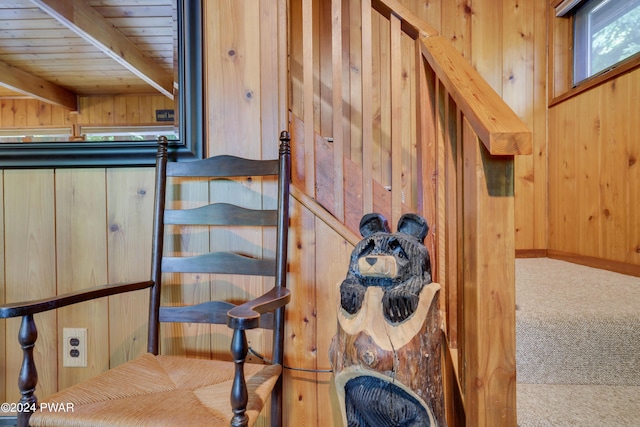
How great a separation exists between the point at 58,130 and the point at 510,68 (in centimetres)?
234

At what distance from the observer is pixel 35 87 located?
1.30 meters

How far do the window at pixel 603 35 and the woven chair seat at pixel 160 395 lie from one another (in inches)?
84.9

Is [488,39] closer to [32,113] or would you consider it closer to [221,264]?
[221,264]

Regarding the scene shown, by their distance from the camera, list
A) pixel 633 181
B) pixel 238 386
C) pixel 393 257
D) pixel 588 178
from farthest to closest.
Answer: pixel 588 178 < pixel 633 181 < pixel 393 257 < pixel 238 386

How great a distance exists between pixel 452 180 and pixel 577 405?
66 centimetres

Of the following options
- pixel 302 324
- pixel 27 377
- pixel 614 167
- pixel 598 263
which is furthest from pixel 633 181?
pixel 27 377

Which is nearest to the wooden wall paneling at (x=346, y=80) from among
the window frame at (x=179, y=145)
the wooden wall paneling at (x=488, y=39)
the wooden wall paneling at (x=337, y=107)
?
the wooden wall paneling at (x=488, y=39)

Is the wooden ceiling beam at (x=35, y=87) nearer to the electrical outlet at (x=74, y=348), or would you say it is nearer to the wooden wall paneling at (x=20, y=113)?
the wooden wall paneling at (x=20, y=113)

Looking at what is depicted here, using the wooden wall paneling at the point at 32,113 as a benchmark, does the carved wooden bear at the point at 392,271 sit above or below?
below

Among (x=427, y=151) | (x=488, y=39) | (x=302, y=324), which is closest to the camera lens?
(x=427, y=151)

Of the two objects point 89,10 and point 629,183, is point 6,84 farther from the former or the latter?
point 629,183

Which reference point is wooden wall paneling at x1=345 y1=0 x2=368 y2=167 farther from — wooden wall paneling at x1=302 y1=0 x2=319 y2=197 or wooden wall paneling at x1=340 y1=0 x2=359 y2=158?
wooden wall paneling at x1=302 y1=0 x2=319 y2=197

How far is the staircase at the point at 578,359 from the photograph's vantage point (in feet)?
3.02

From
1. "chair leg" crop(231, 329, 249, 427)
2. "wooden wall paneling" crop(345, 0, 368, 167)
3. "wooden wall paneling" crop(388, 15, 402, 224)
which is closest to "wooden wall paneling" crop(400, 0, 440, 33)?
"wooden wall paneling" crop(345, 0, 368, 167)
